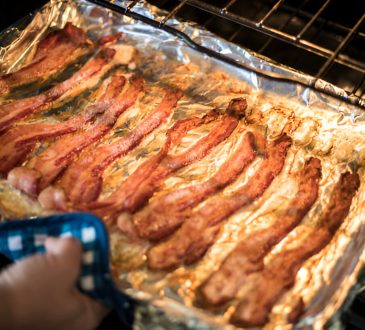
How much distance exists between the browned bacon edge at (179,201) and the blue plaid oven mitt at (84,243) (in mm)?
314

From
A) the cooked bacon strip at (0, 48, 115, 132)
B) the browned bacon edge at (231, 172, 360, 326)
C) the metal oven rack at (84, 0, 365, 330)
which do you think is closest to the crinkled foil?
the browned bacon edge at (231, 172, 360, 326)

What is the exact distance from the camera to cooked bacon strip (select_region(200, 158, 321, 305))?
5.76ft

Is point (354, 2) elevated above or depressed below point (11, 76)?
above

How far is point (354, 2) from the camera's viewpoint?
2961 millimetres

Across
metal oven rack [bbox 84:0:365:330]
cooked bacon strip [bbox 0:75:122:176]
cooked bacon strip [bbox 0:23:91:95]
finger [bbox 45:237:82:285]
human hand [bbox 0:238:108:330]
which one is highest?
metal oven rack [bbox 84:0:365:330]

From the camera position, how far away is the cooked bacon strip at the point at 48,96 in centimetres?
238

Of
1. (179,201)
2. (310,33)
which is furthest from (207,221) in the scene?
(310,33)

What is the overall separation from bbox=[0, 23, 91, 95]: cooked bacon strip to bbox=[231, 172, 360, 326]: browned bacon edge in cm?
169

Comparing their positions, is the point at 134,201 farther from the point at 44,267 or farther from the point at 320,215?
the point at 320,215

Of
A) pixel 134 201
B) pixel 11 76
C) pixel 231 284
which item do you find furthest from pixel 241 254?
pixel 11 76

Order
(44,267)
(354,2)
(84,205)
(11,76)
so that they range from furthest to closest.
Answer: (354,2) → (11,76) → (84,205) → (44,267)

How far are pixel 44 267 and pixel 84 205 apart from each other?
0.55 metres

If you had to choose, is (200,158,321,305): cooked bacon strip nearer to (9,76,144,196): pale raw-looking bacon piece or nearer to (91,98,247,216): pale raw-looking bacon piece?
(91,98,247,216): pale raw-looking bacon piece

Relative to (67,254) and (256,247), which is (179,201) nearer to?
(256,247)
